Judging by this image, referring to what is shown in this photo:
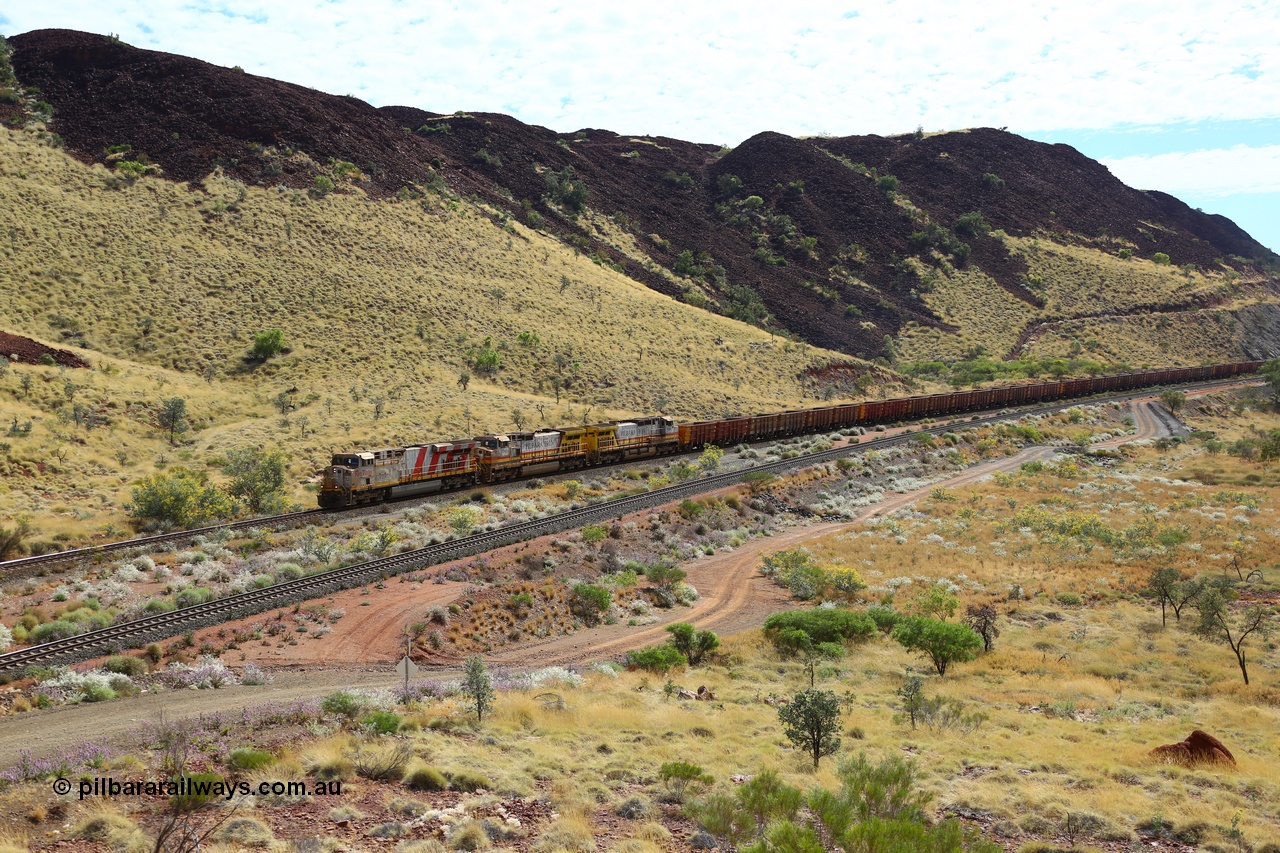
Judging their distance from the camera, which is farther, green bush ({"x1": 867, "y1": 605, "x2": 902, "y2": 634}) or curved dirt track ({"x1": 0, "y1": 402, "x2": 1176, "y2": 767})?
green bush ({"x1": 867, "y1": 605, "x2": 902, "y2": 634})

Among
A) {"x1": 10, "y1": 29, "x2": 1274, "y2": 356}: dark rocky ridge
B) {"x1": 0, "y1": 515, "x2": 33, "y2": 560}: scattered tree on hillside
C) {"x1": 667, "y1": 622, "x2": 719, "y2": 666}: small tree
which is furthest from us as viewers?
{"x1": 10, "y1": 29, "x2": 1274, "y2": 356}: dark rocky ridge

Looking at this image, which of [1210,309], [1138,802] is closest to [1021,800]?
[1138,802]

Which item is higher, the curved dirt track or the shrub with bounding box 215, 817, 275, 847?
the shrub with bounding box 215, 817, 275, 847

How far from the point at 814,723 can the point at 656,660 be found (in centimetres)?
809

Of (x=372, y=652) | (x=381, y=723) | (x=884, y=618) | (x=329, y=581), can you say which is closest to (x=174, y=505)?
(x=329, y=581)

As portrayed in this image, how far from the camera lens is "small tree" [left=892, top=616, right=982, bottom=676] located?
23.0 meters

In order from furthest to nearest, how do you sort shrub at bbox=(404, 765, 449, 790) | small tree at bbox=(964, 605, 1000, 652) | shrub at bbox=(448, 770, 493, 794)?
1. small tree at bbox=(964, 605, 1000, 652)
2. shrub at bbox=(448, 770, 493, 794)
3. shrub at bbox=(404, 765, 449, 790)

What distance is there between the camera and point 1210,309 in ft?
446

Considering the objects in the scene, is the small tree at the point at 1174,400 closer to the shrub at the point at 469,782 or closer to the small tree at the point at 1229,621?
the small tree at the point at 1229,621

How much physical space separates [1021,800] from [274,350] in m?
60.0

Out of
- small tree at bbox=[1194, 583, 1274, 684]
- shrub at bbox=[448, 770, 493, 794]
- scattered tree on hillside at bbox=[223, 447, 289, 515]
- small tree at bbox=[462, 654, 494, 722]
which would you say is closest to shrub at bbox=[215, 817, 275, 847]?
shrub at bbox=[448, 770, 493, 794]

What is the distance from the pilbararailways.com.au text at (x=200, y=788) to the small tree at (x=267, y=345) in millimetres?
52590

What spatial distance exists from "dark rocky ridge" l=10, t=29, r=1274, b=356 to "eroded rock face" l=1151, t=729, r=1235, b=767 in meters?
87.7

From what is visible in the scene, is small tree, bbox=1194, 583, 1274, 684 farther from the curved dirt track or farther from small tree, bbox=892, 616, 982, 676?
the curved dirt track
